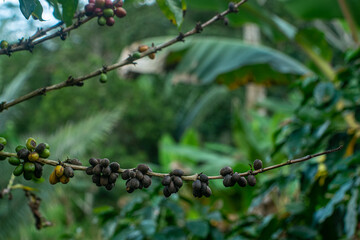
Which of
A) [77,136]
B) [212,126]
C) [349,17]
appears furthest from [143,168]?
[212,126]

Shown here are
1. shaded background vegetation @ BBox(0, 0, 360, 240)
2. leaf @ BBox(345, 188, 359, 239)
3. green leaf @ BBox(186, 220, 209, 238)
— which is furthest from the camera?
→ shaded background vegetation @ BBox(0, 0, 360, 240)

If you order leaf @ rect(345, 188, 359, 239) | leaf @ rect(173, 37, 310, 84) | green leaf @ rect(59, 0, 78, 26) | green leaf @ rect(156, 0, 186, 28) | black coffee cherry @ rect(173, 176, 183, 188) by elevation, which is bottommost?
black coffee cherry @ rect(173, 176, 183, 188)

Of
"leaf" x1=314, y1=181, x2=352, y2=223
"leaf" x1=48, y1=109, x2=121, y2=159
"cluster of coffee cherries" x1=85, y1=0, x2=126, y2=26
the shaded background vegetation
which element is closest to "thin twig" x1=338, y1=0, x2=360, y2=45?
the shaded background vegetation

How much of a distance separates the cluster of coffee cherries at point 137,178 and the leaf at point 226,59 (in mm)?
3178

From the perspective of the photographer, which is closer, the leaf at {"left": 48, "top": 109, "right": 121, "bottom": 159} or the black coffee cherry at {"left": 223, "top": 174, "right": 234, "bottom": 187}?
the black coffee cherry at {"left": 223, "top": 174, "right": 234, "bottom": 187}

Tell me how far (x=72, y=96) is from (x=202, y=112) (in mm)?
3101

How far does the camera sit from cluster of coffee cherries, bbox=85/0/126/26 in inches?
28.4

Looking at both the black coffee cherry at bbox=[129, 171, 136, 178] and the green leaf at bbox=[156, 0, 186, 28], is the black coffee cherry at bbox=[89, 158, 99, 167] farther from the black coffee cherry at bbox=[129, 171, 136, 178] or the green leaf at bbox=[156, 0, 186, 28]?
the green leaf at bbox=[156, 0, 186, 28]

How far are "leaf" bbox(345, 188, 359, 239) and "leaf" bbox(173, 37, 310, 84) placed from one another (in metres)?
2.67

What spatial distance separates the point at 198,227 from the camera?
109 centimetres

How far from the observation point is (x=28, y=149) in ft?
2.02

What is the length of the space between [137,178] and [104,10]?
0.32m

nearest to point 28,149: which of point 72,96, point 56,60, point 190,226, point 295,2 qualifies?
point 190,226

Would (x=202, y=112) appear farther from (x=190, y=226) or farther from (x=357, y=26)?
(x=190, y=226)
